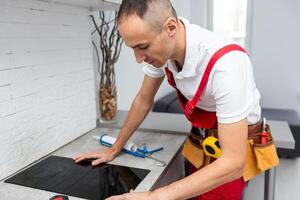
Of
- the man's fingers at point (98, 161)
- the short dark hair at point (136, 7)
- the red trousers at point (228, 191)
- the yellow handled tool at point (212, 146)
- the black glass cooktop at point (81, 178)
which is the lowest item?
the red trousers at point (228, 191)

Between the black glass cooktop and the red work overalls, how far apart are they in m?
0.26

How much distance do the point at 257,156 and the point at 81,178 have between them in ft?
2.03

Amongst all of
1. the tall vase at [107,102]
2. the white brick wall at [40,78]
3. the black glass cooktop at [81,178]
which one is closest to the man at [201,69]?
→ the black glass cooktop at [81,178]

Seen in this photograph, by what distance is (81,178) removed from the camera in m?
0.96

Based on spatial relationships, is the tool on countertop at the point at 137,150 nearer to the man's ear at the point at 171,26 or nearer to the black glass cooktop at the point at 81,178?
the black glass cooktop at the point at 81,178

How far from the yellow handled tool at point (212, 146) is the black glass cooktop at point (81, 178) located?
225 mm

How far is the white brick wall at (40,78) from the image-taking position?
947mm

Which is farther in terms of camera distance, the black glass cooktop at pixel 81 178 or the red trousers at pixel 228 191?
the red trousers at pixel 228 191

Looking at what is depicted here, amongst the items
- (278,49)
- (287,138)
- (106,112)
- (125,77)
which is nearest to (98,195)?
(106,112)

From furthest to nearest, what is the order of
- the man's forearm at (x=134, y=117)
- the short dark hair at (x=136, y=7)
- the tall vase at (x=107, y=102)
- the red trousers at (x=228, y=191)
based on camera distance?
the tall vase at (x=107, y=102) < the man's forearm at (x=134, y=117) < the red trousers at (x=228, y=191) < the short dark hair at (x=136, y=7)

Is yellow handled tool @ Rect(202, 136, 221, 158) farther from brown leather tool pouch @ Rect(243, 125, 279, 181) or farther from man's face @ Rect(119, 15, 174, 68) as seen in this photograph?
man's face @ Rect(119, 15, 174, 68)

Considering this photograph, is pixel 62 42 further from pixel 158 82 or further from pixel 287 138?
pixel 287 138

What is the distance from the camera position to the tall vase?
148cm

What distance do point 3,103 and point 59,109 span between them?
295mm
